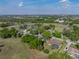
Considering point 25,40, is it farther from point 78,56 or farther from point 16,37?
point 78,56

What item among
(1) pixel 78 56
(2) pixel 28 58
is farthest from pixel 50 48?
(1) pixel 78 56

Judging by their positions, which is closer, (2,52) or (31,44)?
(2,52)

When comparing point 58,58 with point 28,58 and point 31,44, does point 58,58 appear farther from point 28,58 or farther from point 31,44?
point 31,44

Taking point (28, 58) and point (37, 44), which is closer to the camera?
point (28, 58)

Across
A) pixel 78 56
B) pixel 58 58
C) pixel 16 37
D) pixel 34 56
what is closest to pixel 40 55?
pixel 34 56

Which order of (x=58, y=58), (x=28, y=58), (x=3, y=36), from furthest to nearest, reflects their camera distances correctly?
(x=3, y=36) → (x=28, y=58) → (x=58, y=58)

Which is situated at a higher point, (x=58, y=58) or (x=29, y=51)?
(x=58, y=58)

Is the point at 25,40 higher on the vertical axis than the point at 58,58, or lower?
lower

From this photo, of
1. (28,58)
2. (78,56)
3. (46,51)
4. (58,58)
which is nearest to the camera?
(58,58)

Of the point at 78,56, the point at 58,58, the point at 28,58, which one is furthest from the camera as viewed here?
the point at 28,58
